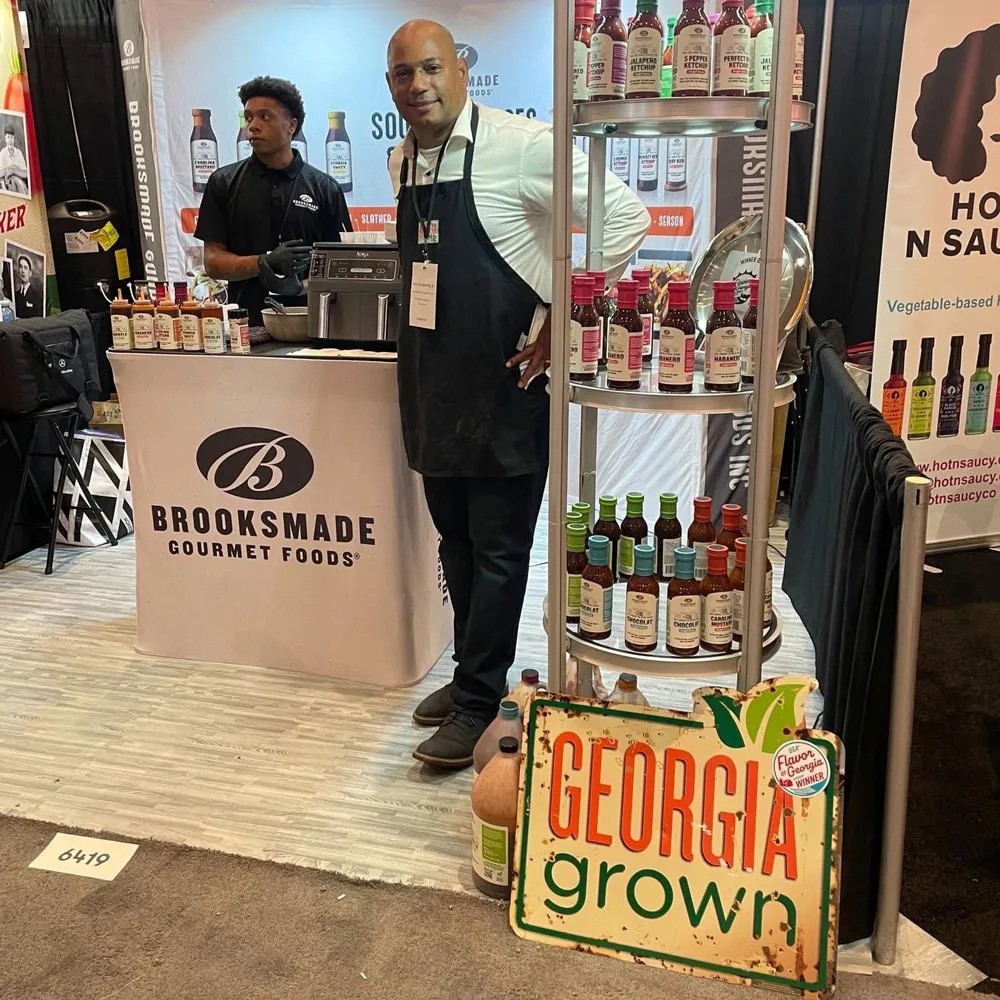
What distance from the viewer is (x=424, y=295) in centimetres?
225

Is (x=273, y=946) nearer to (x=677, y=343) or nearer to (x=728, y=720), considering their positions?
(x=728, y=720)

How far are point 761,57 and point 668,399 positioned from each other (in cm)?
59

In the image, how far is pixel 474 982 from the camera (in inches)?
68.9

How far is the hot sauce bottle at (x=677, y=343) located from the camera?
1709 mm

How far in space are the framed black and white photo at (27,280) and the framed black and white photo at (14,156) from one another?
28cm

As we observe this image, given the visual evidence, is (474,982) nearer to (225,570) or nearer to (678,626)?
(678,626)

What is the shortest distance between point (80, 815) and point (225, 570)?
2.82 ft

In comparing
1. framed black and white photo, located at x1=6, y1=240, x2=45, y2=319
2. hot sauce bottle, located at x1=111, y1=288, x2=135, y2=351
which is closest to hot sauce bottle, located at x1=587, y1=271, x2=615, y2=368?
hot sauce bottle, located at x1=111, y1=288, x2=135, y2=351

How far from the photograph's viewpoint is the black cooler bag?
140 inches

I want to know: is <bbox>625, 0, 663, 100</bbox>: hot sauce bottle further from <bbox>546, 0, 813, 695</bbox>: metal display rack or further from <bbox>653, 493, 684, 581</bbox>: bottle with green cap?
<bbox>653, 493, 684, 581</bbox>: bottle with green cap

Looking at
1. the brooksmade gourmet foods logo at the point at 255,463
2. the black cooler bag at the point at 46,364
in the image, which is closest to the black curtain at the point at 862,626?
the brooksmade gourmet foods logo at the point at 255,463

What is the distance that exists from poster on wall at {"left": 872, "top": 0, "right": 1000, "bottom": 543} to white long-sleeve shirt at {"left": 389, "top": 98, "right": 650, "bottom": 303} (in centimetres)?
165

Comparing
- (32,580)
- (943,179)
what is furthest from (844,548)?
(32,580)

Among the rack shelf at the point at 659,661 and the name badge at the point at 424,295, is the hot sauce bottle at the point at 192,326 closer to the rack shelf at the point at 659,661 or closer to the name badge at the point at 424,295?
the name badge at the point at 424,295
